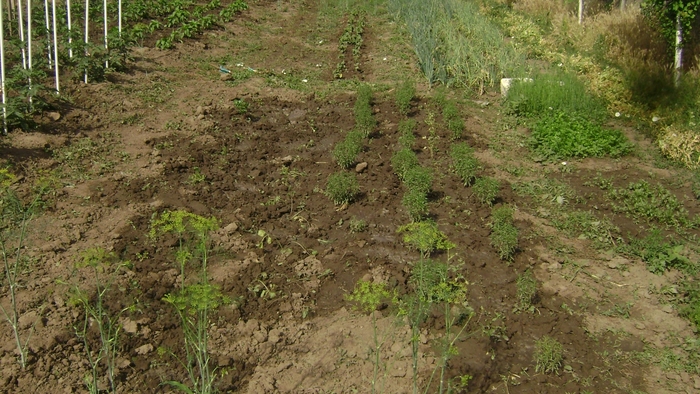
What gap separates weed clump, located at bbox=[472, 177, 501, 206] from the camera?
596 centimetres

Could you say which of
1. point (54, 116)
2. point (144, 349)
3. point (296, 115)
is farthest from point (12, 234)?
point (296, 115)

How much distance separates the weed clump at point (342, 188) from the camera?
231 inches

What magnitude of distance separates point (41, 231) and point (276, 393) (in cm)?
245

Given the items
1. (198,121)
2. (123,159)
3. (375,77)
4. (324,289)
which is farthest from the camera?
(375,77)

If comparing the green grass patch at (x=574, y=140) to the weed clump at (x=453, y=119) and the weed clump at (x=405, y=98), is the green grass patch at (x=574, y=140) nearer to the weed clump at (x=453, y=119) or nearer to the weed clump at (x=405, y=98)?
the weed clump at (x=453, y=119)

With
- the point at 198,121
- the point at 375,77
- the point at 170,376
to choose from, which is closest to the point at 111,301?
the point at 170,376

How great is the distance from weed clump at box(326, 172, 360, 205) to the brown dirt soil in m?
0.11

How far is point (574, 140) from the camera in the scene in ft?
24.0

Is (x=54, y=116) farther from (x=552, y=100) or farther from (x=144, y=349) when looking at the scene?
(x=552, y=100)

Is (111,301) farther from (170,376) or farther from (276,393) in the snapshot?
(276,393)

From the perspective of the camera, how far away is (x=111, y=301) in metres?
4.44

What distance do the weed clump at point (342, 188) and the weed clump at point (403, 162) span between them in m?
0.57

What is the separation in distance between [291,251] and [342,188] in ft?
2.87

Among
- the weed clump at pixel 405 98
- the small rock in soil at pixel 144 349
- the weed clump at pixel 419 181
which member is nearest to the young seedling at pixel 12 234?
the small rock in soil at pixel 144 349
